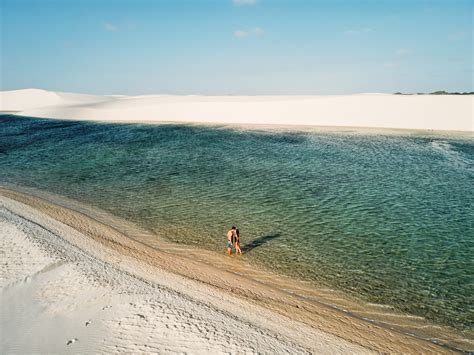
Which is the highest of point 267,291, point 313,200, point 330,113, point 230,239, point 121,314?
point 330,113

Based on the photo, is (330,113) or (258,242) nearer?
(258,242)

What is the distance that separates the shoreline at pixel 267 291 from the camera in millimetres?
7305

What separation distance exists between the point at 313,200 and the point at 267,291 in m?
7.66

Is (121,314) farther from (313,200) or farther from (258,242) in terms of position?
(313,200)

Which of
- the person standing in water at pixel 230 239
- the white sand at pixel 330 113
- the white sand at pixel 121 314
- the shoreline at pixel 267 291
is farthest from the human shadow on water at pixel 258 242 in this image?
the white sand at pixel 330 113

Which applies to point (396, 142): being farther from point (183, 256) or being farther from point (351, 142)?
point (183, 256)

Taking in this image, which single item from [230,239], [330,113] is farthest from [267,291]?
[330,113]

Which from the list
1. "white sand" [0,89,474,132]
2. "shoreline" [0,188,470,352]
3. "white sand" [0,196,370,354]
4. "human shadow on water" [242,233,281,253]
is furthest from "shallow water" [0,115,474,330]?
"white sand" [0,89,474,132]

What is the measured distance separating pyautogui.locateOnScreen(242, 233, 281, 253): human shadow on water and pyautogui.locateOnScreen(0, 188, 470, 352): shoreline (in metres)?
0.89

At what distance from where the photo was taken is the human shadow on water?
1158cm

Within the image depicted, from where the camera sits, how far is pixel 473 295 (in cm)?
892

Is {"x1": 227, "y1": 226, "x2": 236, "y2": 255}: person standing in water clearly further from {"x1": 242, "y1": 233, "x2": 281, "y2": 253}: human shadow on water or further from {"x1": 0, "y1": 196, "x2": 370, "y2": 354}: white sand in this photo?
{"x1": 0, "y1": 196, "x2": 370, "y2": 354}: white sand

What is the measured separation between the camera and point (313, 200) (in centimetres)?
1584

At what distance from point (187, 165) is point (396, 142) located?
830 inches
